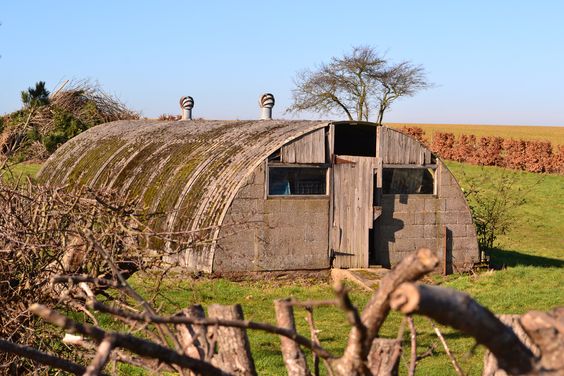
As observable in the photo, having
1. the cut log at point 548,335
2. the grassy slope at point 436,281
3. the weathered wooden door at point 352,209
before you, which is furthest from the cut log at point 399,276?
the weathered wooden door at point 352,209

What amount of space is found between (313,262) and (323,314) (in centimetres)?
342

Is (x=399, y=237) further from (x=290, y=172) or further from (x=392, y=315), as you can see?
(x=392, y=315)

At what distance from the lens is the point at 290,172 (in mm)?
18609

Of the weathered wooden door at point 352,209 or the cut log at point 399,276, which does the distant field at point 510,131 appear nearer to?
the weathered wooden door at point 352,209

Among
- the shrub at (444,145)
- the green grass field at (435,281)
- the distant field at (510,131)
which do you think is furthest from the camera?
the distant field at (510,131)

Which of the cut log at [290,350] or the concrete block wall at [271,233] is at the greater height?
the cut log at [290,350]

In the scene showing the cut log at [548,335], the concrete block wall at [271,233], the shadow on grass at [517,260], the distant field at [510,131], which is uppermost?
the distant field at [510,131]

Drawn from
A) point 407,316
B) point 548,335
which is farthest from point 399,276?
point 548,335

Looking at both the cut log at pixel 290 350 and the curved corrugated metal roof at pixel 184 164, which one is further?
the curved corrugated metal roof at pixel 184 164

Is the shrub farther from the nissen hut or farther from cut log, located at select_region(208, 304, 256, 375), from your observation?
cut log, located at select_region(208, 304, 256, 375)

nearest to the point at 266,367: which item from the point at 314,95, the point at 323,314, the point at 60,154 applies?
the point at 323,314

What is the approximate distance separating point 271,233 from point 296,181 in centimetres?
129

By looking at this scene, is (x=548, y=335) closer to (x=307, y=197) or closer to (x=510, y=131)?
(x=307, y=197)

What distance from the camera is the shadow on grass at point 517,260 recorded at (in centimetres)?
2197
